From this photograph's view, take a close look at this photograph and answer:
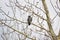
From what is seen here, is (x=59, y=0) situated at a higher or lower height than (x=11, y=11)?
higher

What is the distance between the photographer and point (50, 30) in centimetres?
202

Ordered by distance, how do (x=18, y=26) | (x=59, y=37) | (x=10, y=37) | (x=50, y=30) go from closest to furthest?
(x=50, y=30), (x=59, y=37), (x=18, y=26), (x=10, y=37)

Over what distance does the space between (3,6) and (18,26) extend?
0.77 m

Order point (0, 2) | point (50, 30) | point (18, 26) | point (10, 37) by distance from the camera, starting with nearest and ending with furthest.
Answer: point (50, 30) < point (18, 26) < point (10, 37) < point (0, 2)

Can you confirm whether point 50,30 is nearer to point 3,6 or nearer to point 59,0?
point 59,0

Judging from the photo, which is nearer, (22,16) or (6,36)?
(6,36)

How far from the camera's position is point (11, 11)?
16.4ft

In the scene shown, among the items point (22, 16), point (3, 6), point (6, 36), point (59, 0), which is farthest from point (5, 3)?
point (59, 0)

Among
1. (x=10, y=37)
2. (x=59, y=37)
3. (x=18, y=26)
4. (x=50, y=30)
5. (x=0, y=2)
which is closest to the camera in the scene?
(x=50, y=30)

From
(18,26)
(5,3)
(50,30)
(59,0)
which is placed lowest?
(18,26)

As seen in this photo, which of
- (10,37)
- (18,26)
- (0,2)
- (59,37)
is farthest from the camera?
(0,2)

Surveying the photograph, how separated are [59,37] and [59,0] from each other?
0.38m

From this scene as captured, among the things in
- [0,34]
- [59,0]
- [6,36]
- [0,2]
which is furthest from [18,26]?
[59,0]

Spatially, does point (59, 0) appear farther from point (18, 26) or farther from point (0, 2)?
point (0, 2)
